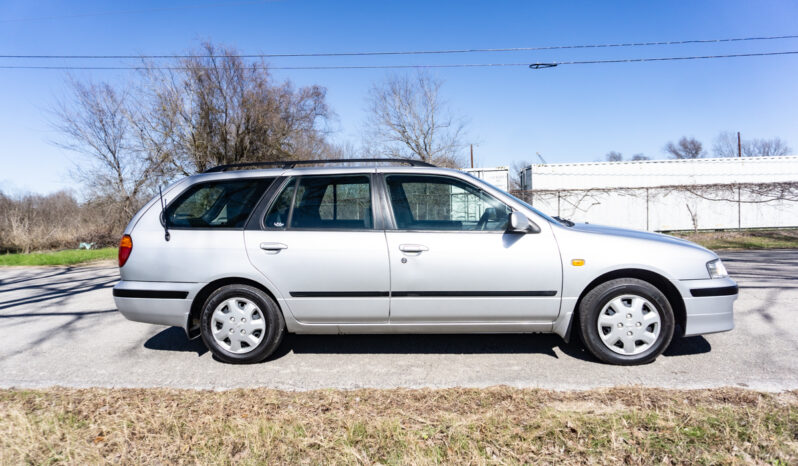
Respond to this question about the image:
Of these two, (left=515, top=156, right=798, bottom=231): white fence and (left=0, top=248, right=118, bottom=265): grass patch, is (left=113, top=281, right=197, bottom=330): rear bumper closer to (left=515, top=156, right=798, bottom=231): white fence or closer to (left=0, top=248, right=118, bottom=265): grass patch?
(left=0, top=248, right=118, bottom=265): grass patch

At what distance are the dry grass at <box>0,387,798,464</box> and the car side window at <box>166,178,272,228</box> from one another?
148 cm

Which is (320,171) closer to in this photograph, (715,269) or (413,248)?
(413,248)

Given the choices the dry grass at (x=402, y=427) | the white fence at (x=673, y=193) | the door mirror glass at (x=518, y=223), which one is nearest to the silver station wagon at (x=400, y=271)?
the door mirror glass at (x=518, y=223)

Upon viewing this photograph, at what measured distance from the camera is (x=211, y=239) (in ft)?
12.7

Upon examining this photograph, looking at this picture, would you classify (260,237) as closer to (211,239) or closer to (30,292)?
(211,239)

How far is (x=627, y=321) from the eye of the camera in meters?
3.67

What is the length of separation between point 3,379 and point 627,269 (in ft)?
17.0

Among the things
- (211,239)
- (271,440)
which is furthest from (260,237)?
(271,440)

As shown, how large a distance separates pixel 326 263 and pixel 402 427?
1578mm

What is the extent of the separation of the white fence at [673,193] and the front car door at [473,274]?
1548 centimetres

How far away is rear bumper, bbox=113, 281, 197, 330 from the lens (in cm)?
387

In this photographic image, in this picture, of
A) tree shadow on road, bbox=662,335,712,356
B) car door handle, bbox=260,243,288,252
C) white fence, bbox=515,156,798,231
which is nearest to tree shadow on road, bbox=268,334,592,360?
tree shadow on road, bbox=662,335,712,356

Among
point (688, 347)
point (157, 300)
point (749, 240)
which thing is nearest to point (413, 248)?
point (157, 300)

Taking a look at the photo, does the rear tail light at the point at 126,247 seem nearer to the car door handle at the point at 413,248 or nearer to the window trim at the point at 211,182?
the window trim at the point at 211,182
